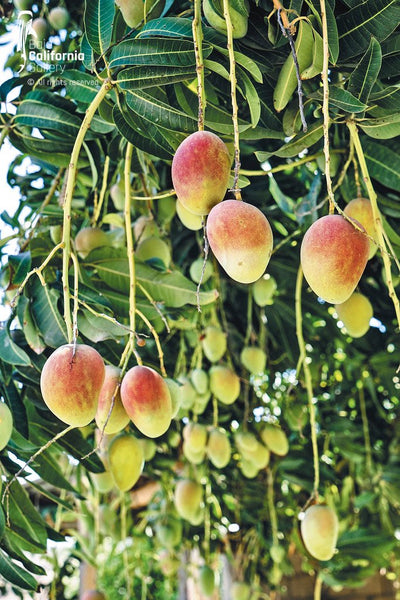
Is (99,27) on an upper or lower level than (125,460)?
upper

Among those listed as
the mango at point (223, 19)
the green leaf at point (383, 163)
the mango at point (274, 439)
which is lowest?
the mango at point (274, 439)

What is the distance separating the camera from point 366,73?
899mm

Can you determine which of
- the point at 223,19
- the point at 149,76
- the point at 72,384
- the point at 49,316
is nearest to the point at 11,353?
the point at 49,316

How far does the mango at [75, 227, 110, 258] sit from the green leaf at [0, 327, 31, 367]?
10.6 inches

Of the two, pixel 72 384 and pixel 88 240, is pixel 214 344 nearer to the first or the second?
pixel 88 240

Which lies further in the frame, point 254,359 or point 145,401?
point 254,359

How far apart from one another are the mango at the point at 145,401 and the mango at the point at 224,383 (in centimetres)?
79

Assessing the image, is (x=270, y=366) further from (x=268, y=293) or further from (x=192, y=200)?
(x=192, y=200)

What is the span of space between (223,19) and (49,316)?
1.61 ft

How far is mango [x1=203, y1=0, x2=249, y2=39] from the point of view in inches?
34.8

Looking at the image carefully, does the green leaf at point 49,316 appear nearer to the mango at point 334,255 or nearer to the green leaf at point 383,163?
the mango at point 334,255

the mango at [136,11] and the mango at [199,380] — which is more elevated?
the mango at [136,11]

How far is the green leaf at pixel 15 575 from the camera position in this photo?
106cm

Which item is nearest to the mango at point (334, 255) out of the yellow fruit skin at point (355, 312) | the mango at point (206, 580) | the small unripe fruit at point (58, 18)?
the yellow fruit skin at point (355, 312)
